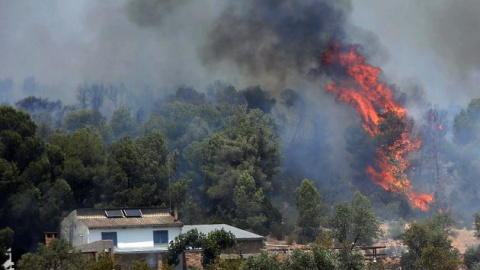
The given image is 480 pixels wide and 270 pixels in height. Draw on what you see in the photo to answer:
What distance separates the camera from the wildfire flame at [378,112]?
369 feet

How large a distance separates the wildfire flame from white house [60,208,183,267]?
37434mm

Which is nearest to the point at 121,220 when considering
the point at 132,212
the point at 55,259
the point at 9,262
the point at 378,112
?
the point at 132,212

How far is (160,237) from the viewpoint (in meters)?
81.4

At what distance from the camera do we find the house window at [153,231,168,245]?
266ft

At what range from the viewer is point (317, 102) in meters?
128

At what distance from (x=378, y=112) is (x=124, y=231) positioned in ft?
141

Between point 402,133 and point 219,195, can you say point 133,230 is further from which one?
point 402,133

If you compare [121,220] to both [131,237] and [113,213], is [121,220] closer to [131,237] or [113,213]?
[113,213]

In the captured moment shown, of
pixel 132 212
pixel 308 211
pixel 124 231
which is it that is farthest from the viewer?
pixel 308 211

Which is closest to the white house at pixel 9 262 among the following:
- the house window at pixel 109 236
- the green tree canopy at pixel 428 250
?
the house window at pixel 109 236

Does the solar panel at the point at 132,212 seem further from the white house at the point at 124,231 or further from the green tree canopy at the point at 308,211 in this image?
the green tree canopy at the point at 308,211

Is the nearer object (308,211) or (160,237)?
→ (160,237)

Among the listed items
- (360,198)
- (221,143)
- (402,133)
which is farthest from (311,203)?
(402,133)

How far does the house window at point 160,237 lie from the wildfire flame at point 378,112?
3866 cm
